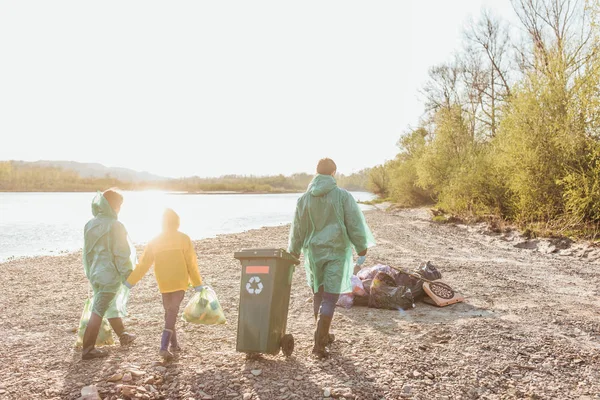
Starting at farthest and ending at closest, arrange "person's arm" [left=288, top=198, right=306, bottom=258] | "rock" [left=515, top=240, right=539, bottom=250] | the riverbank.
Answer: "rock" [left=515, top=240, right=539, bottom=250]
"person's arm" [left=288, top=198, right=306, bottom=258]
the riverbank

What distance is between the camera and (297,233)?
5.40m

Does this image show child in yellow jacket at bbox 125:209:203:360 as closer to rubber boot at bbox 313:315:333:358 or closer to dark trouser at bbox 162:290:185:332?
dark trouser at bbox 162:290:185:332

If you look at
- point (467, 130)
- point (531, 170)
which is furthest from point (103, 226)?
point (467, 130)

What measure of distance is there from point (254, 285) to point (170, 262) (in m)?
0.92

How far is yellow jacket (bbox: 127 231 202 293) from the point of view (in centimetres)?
493

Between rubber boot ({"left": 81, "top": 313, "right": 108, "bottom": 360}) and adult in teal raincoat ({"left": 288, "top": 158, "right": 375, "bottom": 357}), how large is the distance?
7.78ft

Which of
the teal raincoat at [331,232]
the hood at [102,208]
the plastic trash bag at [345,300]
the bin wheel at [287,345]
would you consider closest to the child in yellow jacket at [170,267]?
the hood at [102,208]

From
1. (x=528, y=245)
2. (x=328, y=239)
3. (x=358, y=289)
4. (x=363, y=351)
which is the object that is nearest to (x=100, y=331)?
(x=328, y=239)

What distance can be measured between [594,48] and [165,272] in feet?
57.0

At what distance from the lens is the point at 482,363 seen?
4.98 m

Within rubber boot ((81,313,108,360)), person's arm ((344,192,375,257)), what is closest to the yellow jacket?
rubber boot ((81,313,108,360))

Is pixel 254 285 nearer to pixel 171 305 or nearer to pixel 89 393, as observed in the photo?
pixel 171 305

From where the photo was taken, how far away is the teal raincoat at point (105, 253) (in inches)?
203

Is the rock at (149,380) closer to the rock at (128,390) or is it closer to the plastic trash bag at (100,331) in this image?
the rock at (128,390)
